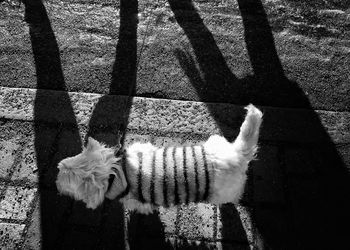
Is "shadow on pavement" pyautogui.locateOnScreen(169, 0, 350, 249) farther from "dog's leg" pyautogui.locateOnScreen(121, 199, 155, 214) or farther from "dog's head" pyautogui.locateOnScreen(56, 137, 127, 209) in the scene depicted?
"dog's head" pyautogui.locateOnScreen(56, 137, 127, 209)

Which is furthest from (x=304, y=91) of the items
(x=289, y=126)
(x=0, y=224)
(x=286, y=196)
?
(x=0, y=224)

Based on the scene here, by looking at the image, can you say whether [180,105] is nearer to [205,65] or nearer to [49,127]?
[205,65]

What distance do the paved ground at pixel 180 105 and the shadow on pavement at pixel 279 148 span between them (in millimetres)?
13

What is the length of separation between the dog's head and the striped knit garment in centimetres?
15

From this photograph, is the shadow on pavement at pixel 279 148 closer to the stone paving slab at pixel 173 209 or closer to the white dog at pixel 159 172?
the stone paving slab at pixel 173 209

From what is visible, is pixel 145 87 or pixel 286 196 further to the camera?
pixel 145 87

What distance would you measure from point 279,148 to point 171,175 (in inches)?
69.9

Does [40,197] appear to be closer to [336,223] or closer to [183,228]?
[183,228]

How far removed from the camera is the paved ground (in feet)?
11.0

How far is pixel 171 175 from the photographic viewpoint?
8.63 feet

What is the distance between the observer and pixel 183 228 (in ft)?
11.1

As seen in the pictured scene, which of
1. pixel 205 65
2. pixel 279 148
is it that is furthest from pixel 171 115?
pixel 279 148

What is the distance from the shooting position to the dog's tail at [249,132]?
2453 mm

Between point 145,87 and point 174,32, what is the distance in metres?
1.13
